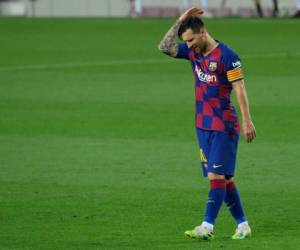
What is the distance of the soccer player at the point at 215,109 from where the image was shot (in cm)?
981

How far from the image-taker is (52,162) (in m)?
14.6

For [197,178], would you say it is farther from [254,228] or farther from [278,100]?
[278,100]

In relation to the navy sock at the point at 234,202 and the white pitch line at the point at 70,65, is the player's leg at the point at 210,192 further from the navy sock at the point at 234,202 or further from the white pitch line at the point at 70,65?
the white pitch line at the point at 70,65

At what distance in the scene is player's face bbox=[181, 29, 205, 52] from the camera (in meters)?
9.81

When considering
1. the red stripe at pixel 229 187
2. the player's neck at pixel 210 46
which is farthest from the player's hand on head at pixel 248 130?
the player's neck at pixel 210 46

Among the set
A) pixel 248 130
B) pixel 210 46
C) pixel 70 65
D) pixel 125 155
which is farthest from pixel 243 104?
pixel 70 65

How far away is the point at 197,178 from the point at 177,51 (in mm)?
3488

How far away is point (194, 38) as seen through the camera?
9.83 meters

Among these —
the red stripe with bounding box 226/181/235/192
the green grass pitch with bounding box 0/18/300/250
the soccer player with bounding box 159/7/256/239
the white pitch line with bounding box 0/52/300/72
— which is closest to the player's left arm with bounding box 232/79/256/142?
the soccer player with bounding box 159/7/256/239

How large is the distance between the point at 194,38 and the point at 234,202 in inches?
59.1

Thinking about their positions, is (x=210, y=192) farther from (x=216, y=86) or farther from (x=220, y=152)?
(x=216, y=86)

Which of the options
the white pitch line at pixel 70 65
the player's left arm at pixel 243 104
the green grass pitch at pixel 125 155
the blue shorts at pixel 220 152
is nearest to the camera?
the player's left arm at pixel 243 104

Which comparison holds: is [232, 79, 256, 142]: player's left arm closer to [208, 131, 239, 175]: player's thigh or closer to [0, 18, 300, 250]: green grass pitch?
[208, 131, 239, 175]: player's thigh

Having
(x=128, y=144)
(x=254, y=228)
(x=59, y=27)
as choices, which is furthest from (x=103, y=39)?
(x=254, y=228)
